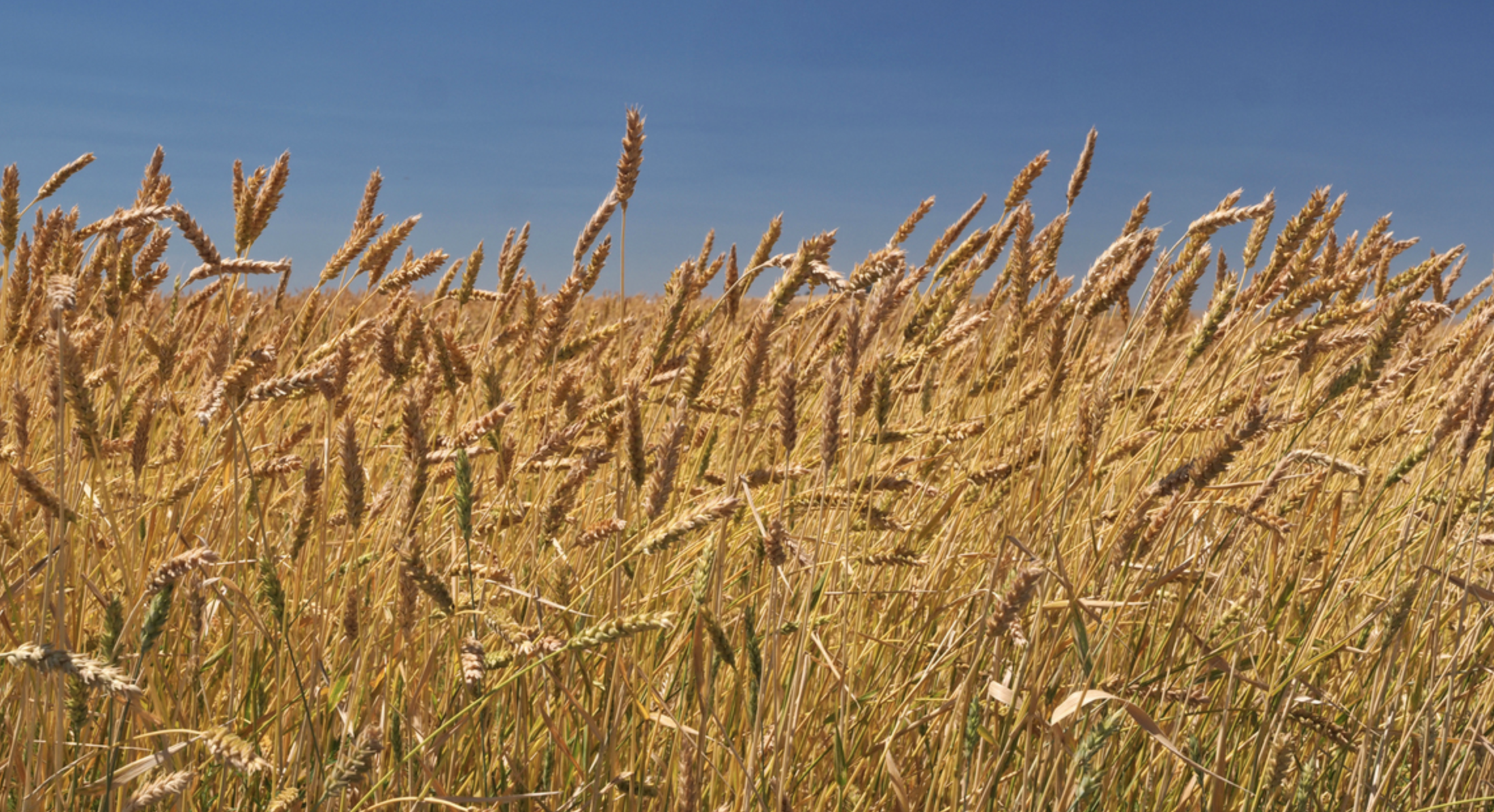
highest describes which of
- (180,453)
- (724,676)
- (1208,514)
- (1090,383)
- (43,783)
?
(1090,383)

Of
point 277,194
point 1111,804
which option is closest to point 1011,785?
point 1111,804

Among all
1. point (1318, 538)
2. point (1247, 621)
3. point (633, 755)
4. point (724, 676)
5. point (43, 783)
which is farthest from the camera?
point (1318, 538)

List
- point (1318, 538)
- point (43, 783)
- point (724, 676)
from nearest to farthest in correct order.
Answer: point (43, 783)
point (724, 676)
point (1318, 538)

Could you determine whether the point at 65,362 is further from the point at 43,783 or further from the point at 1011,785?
the point at 1011,785

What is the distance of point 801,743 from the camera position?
136 cm

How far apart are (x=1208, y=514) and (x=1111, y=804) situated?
44 cm

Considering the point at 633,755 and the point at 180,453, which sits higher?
the point at 180,453

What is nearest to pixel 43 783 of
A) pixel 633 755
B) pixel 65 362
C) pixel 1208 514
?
pixel 65 362

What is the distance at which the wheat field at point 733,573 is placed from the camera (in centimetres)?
109

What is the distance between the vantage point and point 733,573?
6.15 feet

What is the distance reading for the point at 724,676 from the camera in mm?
1479

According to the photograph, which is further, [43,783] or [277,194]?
[277,194]

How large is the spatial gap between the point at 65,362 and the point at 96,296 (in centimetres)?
190

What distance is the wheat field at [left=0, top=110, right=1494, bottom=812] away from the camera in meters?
1.09
